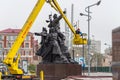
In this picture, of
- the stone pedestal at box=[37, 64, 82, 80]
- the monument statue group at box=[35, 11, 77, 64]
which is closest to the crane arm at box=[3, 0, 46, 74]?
the monument statue group at box=[35, 11, 77, 64]

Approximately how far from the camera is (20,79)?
29828 mm

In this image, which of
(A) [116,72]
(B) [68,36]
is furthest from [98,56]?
(A) [116,72]

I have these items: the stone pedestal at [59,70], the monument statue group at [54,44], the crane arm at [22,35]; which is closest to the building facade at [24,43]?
the monument statue group at [54,44]

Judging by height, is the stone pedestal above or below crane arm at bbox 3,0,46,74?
below

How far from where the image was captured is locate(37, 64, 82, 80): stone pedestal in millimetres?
34062

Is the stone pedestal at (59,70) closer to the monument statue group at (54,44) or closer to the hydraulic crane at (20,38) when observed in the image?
the monument statue group at (54,44)

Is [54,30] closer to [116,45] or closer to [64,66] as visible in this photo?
[64,66]

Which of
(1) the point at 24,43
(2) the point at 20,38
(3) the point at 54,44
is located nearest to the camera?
(2) the point at 20,38

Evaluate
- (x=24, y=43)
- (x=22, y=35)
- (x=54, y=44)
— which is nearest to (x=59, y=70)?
(x=54, y=44)

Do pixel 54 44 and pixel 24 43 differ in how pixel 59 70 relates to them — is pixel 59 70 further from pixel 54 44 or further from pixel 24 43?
pixel 24 43

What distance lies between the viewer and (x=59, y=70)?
113ft

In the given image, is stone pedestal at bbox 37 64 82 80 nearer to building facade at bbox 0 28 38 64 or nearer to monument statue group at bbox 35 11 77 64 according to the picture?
monument statue group at bbox 35 11 77 64

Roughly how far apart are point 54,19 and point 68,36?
25.3m

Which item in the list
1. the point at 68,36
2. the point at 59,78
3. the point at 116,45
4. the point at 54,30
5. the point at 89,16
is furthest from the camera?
the point at 68,36
